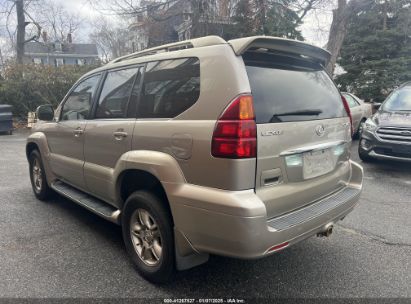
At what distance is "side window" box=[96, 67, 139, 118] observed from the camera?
3.12 meters

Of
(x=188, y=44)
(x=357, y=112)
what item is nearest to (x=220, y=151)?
(x=188, y=44)

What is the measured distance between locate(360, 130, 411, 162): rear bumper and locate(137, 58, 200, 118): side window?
5072 mm

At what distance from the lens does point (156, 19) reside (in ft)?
51.5

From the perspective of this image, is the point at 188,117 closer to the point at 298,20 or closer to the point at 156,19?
the point at 156,19

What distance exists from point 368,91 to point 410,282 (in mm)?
17541

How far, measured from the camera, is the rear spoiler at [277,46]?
2322mm

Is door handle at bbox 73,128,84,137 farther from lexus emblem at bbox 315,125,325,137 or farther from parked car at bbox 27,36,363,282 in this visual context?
lexus emblem at bbox 315,125,325,137

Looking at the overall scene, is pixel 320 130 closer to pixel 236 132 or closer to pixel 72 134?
pixel 236 132

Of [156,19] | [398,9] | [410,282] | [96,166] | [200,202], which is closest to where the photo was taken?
[200,202]

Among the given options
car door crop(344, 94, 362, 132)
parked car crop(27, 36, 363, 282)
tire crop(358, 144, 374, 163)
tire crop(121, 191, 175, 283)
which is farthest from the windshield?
tire crop(121, 191, 175, 283)

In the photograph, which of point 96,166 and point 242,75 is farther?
point 96,166

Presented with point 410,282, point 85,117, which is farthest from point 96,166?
point 410,282

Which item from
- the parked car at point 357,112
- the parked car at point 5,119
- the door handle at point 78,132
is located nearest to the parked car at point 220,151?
the door handle at point 78,132

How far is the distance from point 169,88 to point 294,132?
3.40ft
